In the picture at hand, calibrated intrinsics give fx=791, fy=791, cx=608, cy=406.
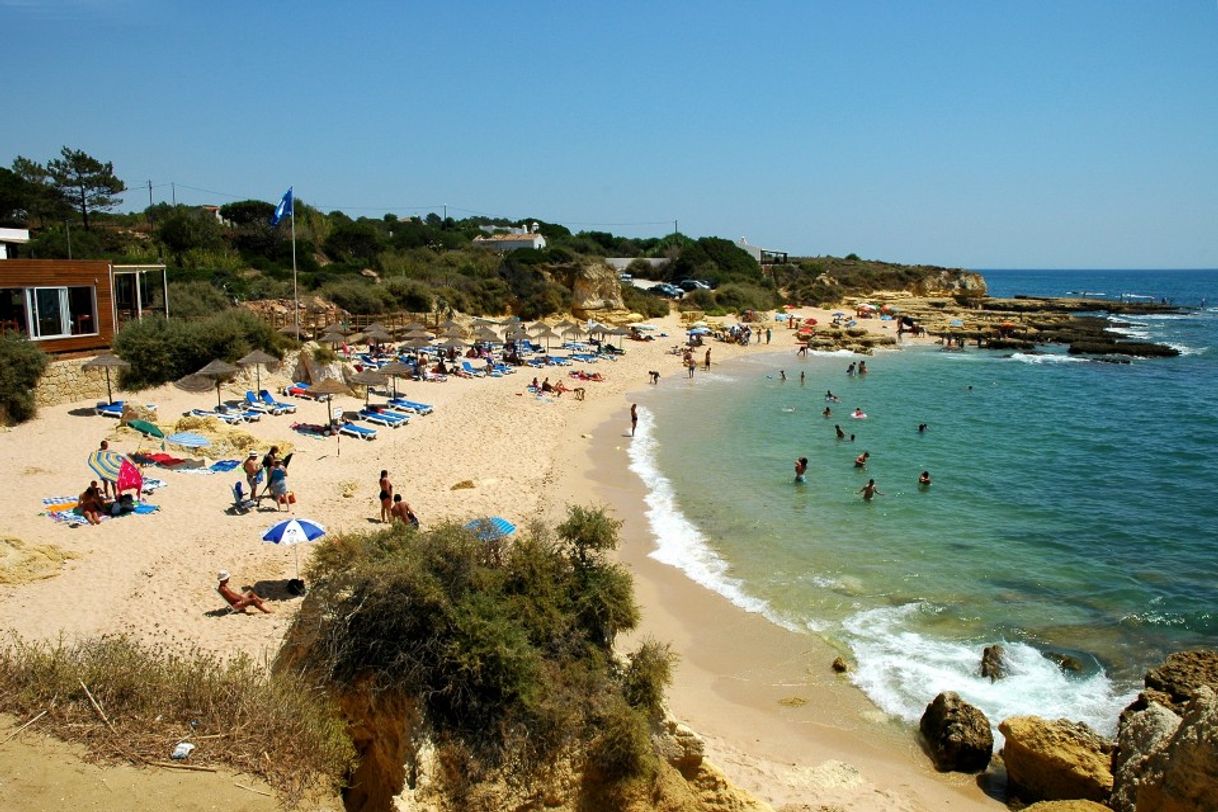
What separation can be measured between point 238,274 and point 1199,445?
1753 inches

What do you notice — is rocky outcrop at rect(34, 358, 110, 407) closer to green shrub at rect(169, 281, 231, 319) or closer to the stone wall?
the stone wall

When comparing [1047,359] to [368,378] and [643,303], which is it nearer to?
[643,303]

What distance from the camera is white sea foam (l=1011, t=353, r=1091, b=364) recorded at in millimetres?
48844

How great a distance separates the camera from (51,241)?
137ft

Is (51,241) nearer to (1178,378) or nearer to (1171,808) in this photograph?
(1171,808)

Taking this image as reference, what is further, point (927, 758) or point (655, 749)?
point (927, 758)

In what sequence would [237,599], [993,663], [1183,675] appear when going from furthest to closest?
[993,663] < [237,599] < [1183,675]

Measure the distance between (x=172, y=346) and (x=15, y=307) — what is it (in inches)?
158

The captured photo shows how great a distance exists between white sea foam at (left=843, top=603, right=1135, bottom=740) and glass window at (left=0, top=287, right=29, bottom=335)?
2312 cm

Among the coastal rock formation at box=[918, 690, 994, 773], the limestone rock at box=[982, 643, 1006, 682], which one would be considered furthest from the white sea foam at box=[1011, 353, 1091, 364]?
the coastal rock formation at box=[918, 690, 994, 773]

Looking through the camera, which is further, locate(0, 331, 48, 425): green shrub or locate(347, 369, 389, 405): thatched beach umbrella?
locate(347, 369, 389, 405): thatched beach umbrella

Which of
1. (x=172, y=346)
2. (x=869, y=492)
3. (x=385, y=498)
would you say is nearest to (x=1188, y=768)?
(x=385, y=498)

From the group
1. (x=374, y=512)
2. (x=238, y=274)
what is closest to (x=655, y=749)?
(x=374, y=512)

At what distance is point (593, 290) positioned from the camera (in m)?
51.1
